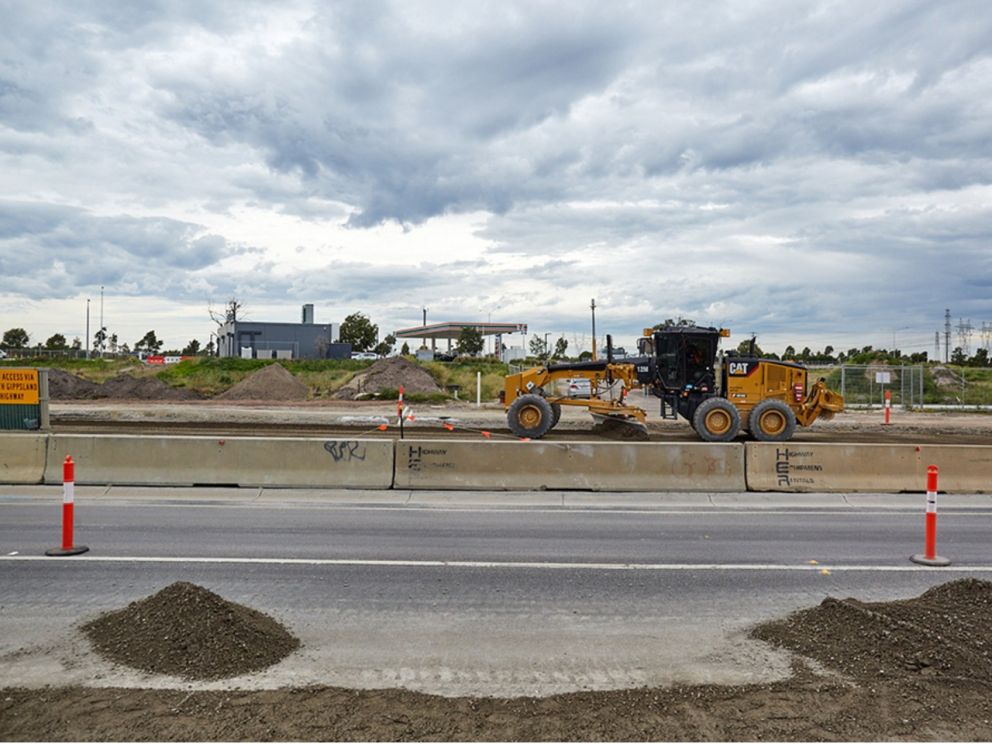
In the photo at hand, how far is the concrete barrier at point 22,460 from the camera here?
13.9 meters

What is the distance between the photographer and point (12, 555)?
884 cm

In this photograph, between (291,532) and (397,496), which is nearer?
(291,532)

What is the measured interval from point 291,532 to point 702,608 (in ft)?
18.2

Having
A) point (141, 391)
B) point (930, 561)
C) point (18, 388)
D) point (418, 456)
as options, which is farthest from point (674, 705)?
point (141, 391)

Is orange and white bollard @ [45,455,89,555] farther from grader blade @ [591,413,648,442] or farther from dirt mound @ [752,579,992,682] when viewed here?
grader blade @ [591,413,648,442]

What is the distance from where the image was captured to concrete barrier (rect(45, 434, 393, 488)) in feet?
45.3

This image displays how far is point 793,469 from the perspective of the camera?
45.9 feet

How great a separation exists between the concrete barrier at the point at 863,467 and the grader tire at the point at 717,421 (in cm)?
525

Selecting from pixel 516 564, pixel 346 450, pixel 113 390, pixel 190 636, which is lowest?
pixel 516 564

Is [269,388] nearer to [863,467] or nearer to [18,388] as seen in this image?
[18,388]

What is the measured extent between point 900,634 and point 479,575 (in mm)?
3966

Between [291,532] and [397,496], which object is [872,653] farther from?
[397,496]

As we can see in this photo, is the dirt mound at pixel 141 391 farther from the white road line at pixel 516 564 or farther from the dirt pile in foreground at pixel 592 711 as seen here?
the dirt pile in foreground at pixel 592 711

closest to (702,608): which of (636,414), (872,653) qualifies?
(872,653)
